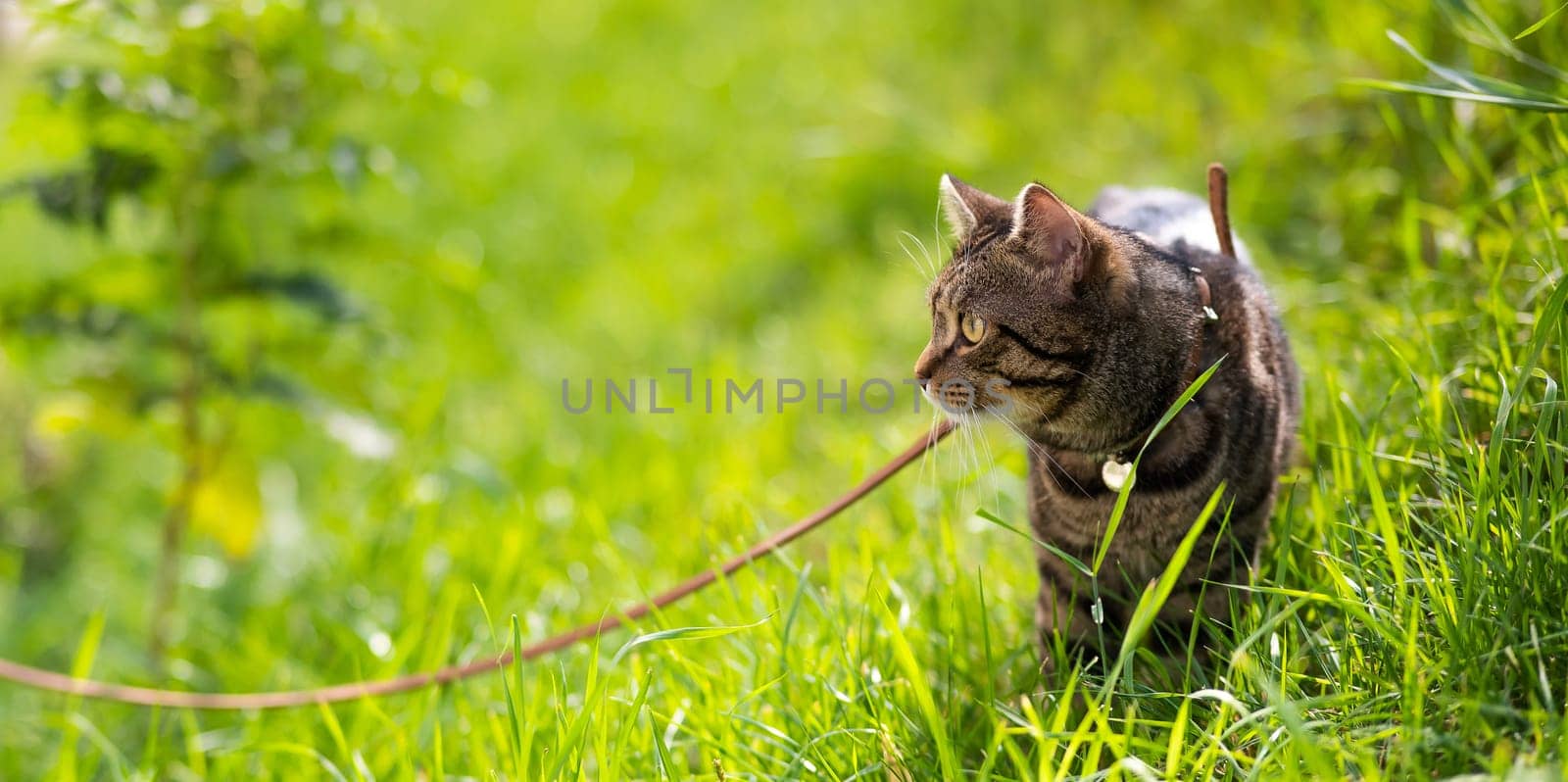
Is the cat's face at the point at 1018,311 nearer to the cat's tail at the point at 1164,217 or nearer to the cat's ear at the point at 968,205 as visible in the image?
the cat's ear at the point at 968,205

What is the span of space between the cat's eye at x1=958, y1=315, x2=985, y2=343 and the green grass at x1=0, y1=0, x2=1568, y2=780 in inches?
5.8

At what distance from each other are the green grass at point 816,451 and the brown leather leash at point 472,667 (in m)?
0.05

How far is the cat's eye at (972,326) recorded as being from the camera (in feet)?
4.65

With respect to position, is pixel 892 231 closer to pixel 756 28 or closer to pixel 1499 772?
pixel 756 28

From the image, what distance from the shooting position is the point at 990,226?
58.3 inches

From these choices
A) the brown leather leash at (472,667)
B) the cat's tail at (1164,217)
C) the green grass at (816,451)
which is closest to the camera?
the green grass at (816,451)

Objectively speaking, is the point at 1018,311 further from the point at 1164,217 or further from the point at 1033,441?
the point at 1164,217

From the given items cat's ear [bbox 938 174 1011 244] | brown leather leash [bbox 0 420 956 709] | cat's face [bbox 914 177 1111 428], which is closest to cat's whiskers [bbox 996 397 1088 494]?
cat's face [bbox 914 177 1111 428]

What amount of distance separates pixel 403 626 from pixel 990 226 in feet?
4.63

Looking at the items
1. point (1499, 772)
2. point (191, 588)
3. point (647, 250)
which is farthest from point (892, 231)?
point (1499, 772)

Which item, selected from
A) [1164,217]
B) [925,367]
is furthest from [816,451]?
[925,367]

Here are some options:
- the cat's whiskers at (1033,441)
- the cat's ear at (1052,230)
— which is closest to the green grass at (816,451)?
the cat's whiskers at (1033,441)

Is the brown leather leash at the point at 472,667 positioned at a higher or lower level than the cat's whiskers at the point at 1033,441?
lower

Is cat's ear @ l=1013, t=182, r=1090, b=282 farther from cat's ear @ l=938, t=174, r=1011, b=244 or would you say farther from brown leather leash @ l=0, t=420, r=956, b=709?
brown leather leash @ l=0, t=420, r=956, b=709
